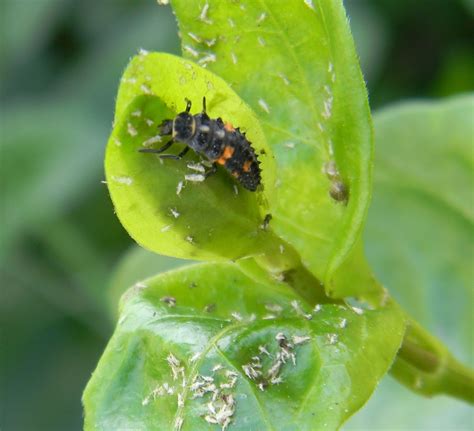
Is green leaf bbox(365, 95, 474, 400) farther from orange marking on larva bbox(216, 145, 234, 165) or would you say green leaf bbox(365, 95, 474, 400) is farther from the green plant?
orange marking on larva bbox(216, 145, 234, 165)

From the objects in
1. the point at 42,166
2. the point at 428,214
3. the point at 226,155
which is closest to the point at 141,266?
the point at 428,214

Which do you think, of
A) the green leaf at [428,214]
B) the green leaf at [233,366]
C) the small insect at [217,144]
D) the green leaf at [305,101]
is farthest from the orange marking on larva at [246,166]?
the green leaf at [428,214]

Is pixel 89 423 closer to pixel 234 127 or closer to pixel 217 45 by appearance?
pixel 234 127

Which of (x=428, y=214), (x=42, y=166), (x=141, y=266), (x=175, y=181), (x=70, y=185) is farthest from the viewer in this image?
(x=42, y=166)

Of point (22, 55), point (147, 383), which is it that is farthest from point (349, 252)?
point (22, 55)

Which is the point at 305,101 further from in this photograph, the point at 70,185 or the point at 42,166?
the point at 42,166

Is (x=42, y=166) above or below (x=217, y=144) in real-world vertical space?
below

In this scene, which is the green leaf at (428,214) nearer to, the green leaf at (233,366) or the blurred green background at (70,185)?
the green leaf at (233,366)

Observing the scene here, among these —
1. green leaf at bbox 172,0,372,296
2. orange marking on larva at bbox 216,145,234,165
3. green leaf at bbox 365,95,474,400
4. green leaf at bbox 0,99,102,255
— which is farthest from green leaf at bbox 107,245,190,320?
orange marking on larva at bbox 216,145,234,165
